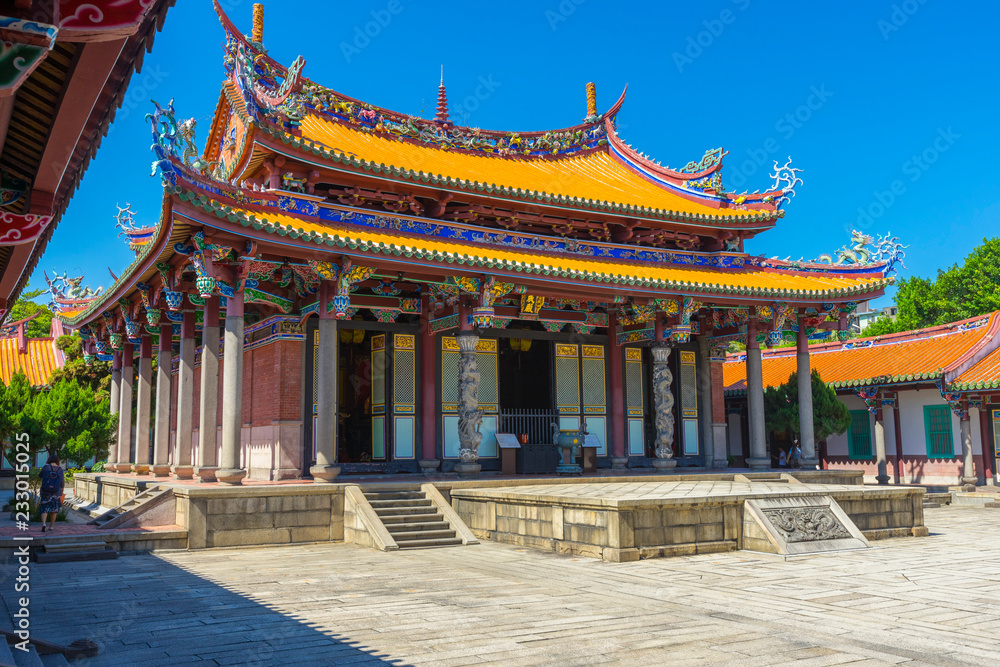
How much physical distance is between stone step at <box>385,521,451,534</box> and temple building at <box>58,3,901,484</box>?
1.68 metres

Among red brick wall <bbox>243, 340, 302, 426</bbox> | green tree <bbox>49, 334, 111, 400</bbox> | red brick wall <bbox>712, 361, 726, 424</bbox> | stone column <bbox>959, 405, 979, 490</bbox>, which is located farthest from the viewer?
green tree <bbox>49, 334, 111, 400</bbox>

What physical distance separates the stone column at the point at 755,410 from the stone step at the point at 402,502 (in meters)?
7.91

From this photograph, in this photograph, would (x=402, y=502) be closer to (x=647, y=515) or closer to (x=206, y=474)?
(x=206, y=474)

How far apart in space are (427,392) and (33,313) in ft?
119

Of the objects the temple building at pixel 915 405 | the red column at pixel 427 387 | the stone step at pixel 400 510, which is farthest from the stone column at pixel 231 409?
the temple building at pixel 915 405

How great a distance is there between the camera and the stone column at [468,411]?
14.9 metres

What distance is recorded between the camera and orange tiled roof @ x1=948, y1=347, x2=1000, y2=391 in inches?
808

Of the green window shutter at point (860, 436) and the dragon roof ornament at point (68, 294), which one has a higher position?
the dragon roof ornament at point (68, 294)

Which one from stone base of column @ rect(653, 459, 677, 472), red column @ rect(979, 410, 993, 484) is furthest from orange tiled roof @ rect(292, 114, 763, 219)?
red column @ rect(979, 410, 993, 484)

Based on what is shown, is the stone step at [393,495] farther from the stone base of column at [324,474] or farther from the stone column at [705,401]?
the stone column at [705,401]

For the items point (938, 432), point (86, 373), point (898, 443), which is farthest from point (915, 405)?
point (86, 373)

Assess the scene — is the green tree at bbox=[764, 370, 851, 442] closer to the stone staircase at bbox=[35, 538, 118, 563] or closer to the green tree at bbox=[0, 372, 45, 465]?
the stone staircase at bbox=[35, 538, 118, 563]

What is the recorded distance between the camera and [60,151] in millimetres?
5195

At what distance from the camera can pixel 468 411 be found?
1500cm
